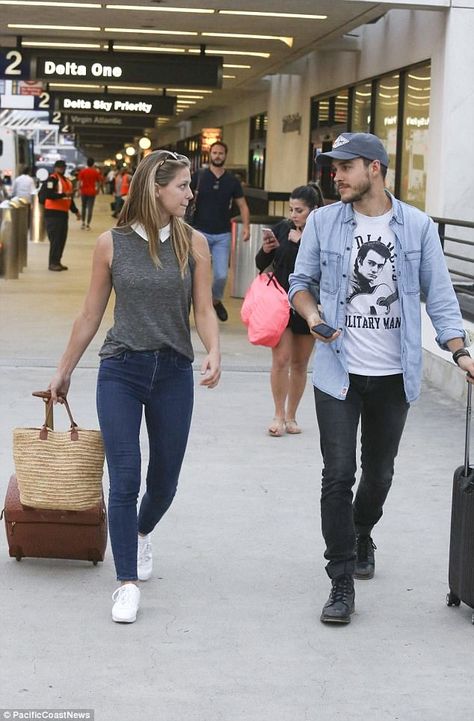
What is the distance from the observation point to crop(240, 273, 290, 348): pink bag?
824 cm

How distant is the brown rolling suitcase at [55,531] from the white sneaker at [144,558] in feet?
0.71

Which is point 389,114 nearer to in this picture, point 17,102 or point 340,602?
point 340,602

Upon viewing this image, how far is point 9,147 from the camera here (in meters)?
51.2

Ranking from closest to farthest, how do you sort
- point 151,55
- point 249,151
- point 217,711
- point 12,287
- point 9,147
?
1. point 217,711
2. point 151,55
3. point 12,287
4. point 249,151
5. point 9,147

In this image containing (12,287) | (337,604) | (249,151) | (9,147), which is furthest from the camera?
(9,147)

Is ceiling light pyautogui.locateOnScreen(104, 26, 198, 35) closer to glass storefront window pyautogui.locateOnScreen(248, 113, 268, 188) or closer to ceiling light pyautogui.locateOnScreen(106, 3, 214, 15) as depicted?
ceiling light pyautogui.locateOnScreen(106, 3, 214, 15)

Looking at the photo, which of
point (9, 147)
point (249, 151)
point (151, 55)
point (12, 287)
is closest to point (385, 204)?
point (151, 55)

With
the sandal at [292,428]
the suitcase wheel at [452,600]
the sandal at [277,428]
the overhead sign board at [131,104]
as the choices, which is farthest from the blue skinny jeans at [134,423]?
the overhead sign board at [131,104]

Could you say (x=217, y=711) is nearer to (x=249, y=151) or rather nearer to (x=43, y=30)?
(x=43, y=30)

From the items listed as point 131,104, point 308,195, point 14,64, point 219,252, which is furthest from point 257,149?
point 308,195

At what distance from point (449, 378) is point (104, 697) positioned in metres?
6.72

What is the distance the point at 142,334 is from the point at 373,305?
905 millimetres

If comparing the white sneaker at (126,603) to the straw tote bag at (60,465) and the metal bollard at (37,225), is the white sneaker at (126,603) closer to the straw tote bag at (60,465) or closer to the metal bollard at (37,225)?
the straw tote bag at (60,465)

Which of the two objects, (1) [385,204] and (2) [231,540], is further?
(2) [231,540]
